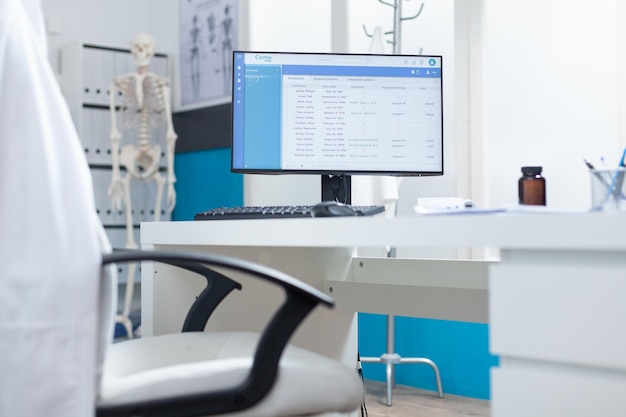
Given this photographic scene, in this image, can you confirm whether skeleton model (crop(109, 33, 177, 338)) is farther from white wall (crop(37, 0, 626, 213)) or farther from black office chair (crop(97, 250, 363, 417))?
black office chair (crop(97, 250, 363, 417))

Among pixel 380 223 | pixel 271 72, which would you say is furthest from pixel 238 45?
pixel 380 223

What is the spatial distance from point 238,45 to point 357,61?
2.58 metres

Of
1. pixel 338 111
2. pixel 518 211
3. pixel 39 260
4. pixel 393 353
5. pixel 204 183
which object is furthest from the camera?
pixel 204 183

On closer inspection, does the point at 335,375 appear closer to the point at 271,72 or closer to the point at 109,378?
the point at 109,378

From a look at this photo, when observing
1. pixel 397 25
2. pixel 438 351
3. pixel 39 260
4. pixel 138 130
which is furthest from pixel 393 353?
pixel 39 260

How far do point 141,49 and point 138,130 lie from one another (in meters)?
0.45

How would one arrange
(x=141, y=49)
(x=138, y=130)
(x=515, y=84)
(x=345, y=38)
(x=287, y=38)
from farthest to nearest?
(x=138, y=130), (x=141, y=49), (x=287, y=38), (x=345, y=38), (x=515, y=84)

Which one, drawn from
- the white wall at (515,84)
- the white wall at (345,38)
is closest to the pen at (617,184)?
the white wall at (515,84)

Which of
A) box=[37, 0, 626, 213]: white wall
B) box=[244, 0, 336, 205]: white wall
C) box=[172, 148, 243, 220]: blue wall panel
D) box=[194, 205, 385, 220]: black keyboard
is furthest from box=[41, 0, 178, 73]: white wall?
box=[194, 205, 385, 220]: black keyboard

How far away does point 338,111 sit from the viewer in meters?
2.10

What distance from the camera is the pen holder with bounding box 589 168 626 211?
4.49 feet

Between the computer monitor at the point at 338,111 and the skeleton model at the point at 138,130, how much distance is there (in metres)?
2.53

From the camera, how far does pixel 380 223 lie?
122cm

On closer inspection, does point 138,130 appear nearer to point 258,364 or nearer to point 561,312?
point 258,364
